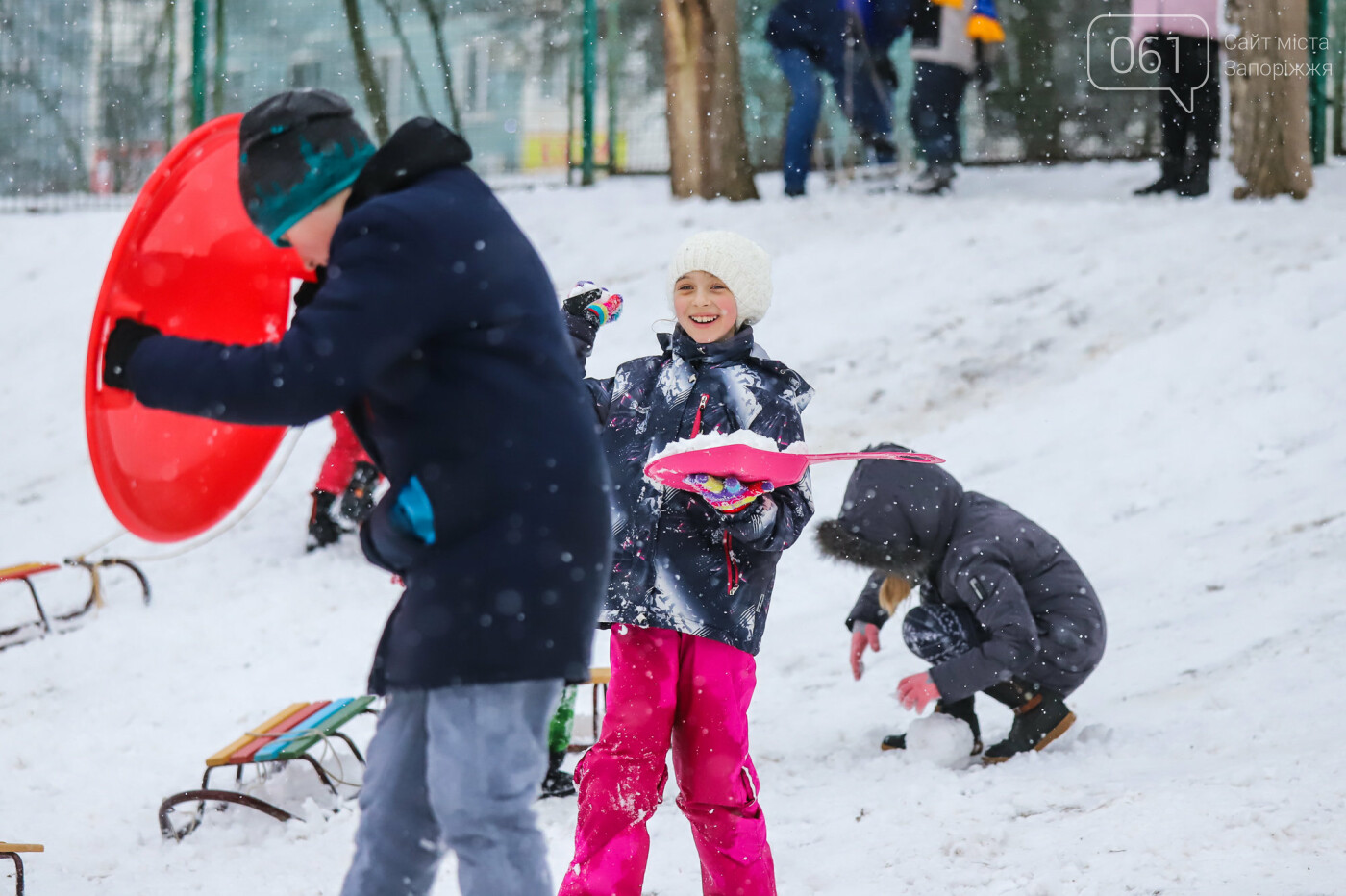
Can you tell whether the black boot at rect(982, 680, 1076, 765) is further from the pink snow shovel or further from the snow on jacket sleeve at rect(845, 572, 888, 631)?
the pink snow shovel

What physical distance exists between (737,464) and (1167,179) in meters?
7.87

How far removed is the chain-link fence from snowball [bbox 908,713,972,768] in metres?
7.88

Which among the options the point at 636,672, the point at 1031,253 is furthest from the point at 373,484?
the point at 1031,253

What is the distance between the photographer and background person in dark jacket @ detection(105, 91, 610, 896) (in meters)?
1.75

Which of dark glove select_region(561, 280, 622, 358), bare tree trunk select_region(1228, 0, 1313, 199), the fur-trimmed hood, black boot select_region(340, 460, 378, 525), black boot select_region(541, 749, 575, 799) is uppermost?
bare tree trunk select_region(1228, 0, 1313, 199)

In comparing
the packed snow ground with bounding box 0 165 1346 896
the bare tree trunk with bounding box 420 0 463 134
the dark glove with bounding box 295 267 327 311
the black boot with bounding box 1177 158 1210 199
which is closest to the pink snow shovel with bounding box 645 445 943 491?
the dark glove with bounding box 295 267 327 311

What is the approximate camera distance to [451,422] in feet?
5.92

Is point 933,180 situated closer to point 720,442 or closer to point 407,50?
point 407,50

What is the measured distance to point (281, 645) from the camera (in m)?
5.39

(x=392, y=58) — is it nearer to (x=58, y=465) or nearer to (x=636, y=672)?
(x=58, y=465)

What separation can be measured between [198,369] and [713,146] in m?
8.83

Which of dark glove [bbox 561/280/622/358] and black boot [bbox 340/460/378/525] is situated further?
black boot [bbox 340/460/378/525]

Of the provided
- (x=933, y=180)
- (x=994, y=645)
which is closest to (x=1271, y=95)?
(x=933, y=180)

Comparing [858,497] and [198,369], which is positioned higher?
[198,369]
